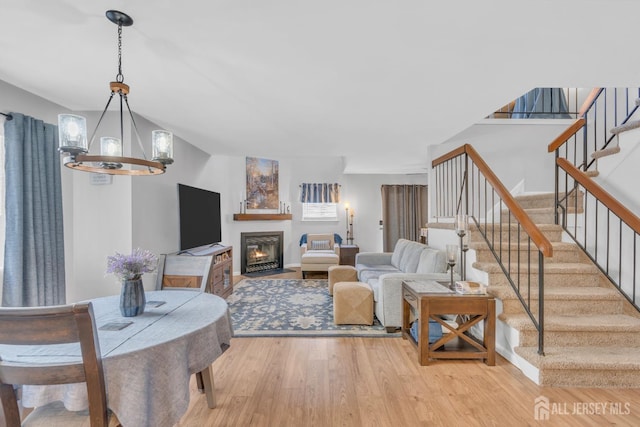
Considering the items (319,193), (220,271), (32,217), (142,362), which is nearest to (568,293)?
(142,362)

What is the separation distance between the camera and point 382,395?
2100 millimetres

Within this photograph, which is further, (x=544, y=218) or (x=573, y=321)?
(x=544, y=218)

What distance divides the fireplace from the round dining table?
4804 mm

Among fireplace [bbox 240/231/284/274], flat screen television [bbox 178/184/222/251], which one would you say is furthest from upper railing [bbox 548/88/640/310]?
fireplace [bbox 240/231/284/274]

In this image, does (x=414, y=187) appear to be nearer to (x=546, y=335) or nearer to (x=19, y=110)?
(x=546, y=335)

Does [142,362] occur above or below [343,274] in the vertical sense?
above

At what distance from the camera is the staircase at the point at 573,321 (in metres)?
2.17

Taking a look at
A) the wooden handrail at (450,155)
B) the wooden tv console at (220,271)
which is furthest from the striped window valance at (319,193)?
the wooden handrail at (450,155)

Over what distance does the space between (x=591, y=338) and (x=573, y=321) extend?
0.51 ft

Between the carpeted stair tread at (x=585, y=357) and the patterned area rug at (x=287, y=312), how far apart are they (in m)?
1.22

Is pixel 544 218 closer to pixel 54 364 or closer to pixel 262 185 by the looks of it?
pixel 54 364

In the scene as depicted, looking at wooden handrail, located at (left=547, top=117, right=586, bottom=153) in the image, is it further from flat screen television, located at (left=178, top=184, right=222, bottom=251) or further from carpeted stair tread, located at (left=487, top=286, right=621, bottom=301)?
flat screen television, located at (left=178, top=184, right=222, bottom=251)

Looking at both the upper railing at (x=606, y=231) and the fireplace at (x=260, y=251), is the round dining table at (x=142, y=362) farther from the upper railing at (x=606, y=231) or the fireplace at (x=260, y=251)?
the fireplace at (x=260, y=251)

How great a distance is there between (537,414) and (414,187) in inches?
256
